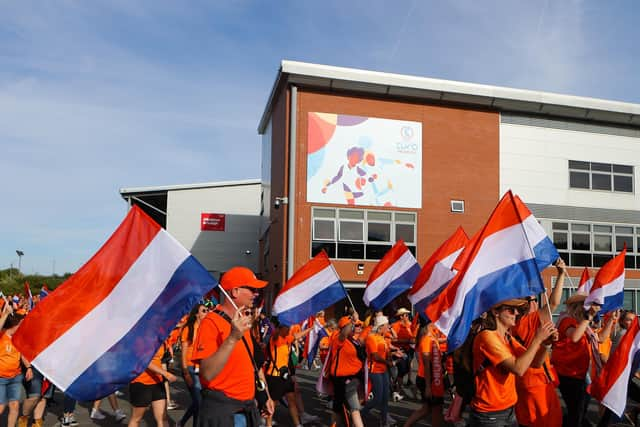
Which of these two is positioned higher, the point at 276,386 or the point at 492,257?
the point at 492,257

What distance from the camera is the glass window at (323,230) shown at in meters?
26.6

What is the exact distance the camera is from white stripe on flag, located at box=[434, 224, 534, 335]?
211 inches

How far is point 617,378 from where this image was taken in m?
6.83

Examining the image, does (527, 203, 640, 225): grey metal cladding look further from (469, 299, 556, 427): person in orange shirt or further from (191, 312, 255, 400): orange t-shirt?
(191, 312, 255, 400): orange t-shirt

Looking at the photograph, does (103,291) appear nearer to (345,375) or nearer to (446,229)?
(345,375)

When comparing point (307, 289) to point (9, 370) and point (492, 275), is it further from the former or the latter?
point (492, 275)

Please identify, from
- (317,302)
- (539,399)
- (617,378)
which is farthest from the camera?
(317,302)

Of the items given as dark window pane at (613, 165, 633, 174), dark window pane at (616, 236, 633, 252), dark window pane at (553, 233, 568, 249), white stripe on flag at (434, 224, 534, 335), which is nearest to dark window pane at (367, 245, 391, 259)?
dark window pane at (553, 233, 568, 249)

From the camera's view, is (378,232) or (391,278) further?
(378,232)

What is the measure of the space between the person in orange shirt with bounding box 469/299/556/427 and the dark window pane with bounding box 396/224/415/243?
2260 centimetres

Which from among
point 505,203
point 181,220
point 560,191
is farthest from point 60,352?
point 181,220

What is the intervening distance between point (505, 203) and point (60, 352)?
410 cm

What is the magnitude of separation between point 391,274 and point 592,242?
22.6 meters

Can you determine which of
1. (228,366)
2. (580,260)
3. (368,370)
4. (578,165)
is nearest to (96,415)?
(368,370)
